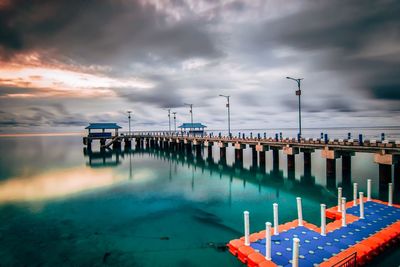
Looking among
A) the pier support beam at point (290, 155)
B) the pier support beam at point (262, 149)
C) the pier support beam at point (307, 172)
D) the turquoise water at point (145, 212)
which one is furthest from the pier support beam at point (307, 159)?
the pier support beam at point (262, 149)

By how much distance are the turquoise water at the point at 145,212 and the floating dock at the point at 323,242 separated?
0.78 meters

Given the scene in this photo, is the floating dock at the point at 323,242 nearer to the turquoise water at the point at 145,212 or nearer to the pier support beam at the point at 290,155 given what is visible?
the turquoise water at the point at 145,212

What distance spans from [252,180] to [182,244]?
18.9 metres

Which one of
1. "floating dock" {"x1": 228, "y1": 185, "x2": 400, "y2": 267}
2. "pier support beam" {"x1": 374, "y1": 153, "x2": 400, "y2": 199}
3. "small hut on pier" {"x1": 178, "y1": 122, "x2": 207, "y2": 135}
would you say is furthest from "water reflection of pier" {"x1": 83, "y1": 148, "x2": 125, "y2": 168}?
"pier support beam" {"x1": 374, "y1": 153, "x2": 400, "y2": 199}

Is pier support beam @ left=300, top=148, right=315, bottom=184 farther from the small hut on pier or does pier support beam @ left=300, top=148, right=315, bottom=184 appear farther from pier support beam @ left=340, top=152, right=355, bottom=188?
the small hut on pier

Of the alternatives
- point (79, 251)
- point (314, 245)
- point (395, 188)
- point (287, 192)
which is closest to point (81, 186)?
point (79, 251)

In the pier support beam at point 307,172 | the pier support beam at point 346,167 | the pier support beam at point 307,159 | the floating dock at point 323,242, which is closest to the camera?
the floating dock at point 323,242

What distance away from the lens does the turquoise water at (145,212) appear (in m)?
12.0

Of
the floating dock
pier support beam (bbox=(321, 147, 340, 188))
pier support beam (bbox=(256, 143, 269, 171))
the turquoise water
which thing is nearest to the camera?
the floating dock

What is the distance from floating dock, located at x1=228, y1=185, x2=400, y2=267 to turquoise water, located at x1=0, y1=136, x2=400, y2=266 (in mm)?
776

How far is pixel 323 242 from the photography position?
35.8 ft

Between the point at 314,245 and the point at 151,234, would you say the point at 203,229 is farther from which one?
the point at 314,245

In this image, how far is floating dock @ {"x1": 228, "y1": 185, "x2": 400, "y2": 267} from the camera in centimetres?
947

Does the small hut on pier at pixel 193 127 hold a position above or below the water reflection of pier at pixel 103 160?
above
